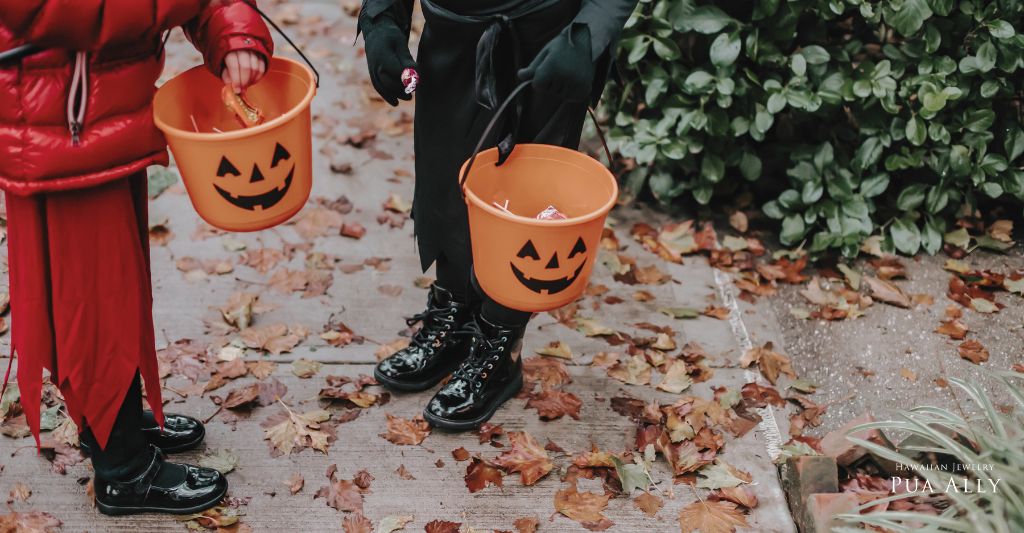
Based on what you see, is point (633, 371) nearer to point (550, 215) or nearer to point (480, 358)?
point (480, 358)

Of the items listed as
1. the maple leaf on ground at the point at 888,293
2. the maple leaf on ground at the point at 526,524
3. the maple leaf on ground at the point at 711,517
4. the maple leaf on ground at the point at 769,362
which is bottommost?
the maple leaf on ground at the point at 526,524

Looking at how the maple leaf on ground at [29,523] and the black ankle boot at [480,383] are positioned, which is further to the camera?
the black ankle boot at [480,383]

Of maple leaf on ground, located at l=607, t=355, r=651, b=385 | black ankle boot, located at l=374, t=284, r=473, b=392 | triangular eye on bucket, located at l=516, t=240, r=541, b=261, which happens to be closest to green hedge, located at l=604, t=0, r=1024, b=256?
maple leaf on ground, located at l=607, t=355, r=651, b=385

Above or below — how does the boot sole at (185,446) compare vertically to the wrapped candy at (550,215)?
below

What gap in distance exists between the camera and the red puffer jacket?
177cm

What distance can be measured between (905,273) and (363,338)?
2280 mm

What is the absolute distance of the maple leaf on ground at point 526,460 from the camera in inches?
104

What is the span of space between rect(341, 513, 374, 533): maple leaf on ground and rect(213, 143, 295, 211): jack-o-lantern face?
3.10 feet

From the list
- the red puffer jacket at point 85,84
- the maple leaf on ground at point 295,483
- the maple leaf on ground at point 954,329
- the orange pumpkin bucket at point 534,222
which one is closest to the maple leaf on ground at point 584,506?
the orange pumpkin bucket at point 534,222

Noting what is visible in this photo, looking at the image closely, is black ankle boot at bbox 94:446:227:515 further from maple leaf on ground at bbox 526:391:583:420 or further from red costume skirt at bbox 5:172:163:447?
maple leaf on ground at bbox 526:391:583:420

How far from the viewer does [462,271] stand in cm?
285

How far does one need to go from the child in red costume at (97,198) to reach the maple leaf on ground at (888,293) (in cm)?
260

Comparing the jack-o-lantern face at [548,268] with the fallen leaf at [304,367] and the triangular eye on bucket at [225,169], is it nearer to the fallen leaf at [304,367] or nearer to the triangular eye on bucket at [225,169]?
the triangular eye on bucket at [225,169]

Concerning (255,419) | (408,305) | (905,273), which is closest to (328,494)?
(255,419)
